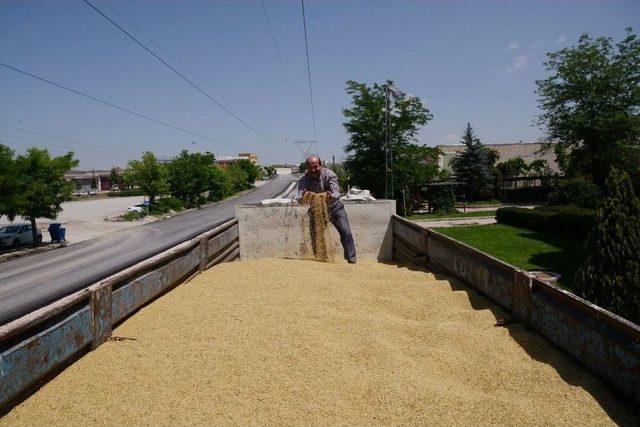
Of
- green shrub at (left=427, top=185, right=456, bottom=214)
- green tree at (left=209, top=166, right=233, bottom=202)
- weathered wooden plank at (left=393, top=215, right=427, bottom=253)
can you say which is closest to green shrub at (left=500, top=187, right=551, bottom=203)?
green shrub at (left=427, top=185, right=456, bottom=214)

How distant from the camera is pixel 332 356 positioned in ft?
10.7

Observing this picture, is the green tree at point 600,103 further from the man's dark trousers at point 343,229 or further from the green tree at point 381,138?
the man's dark trousers at point 343,229

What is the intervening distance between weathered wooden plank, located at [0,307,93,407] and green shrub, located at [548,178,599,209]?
21811 mm

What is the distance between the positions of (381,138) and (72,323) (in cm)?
2591

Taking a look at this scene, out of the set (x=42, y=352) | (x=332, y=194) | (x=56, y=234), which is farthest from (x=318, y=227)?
(x=56, y=234)

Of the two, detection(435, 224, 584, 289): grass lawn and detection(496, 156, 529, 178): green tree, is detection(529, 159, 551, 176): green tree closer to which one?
detection(496, 156, 529, 178): green tree

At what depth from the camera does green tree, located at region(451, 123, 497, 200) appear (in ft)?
125

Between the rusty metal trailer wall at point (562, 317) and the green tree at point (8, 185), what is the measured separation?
74.0 ft

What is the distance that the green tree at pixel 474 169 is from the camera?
38188mm

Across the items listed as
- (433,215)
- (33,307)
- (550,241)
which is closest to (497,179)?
(433,215)

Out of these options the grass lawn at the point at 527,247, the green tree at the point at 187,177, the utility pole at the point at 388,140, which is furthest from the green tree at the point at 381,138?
the green tree at the point at 187,177

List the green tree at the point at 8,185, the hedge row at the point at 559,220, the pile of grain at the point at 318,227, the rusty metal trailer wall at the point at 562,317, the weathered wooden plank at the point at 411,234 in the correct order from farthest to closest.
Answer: the green tree at the point at 8,185 < the hedge row at the point at 559,220 < the pile of grain at the point at 318,227 < the weathered wooden plank at the point at 411,234 < the rusty metal trailer wall at the point at 562,317

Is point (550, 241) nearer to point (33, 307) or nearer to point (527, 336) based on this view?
point (527, 336)

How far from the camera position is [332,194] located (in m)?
7.72
